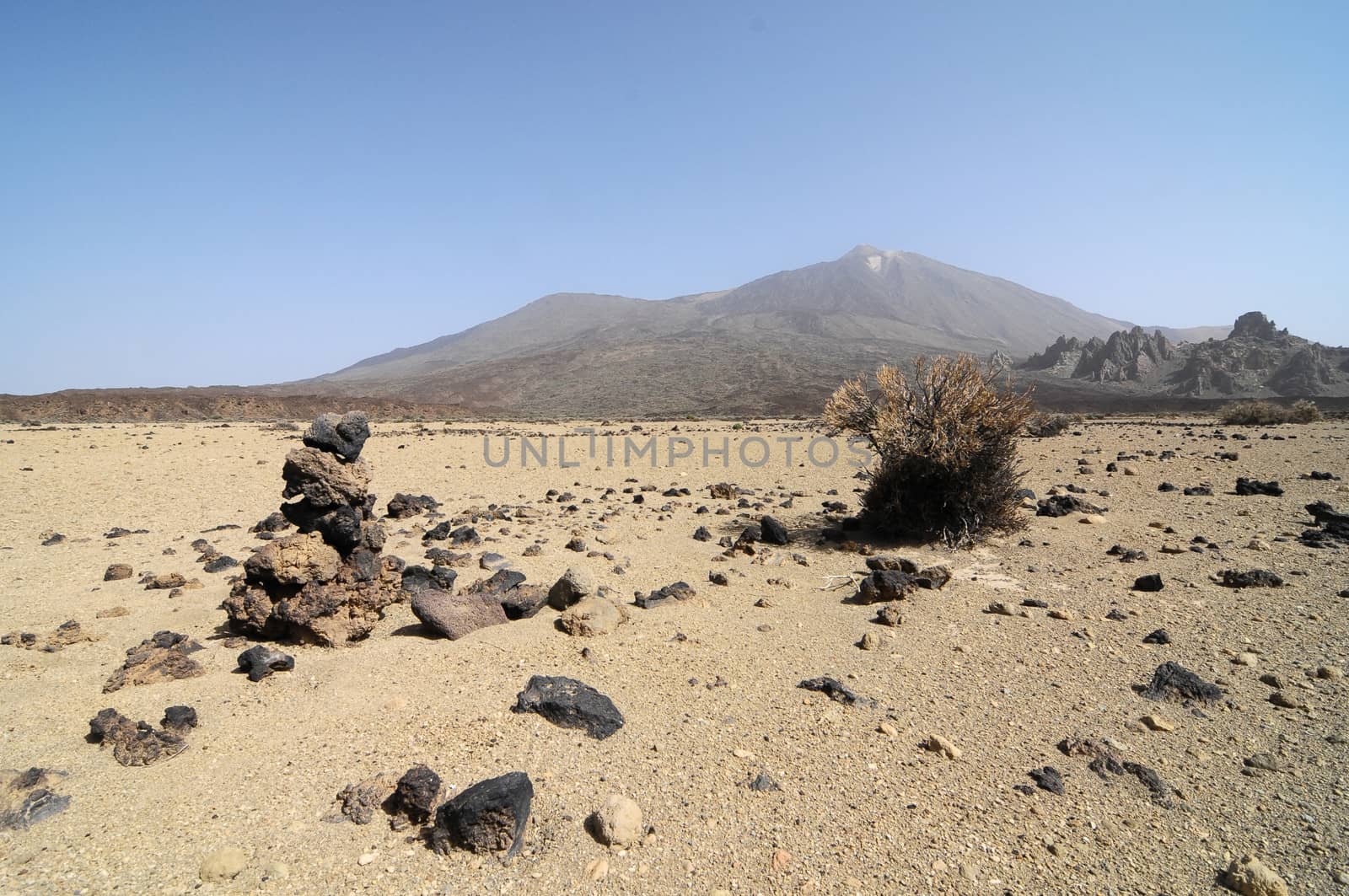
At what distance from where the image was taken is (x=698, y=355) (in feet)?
293

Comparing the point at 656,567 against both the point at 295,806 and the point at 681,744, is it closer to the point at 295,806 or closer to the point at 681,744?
the point at 681,744

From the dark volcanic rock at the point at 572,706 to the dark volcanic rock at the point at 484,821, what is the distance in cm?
87

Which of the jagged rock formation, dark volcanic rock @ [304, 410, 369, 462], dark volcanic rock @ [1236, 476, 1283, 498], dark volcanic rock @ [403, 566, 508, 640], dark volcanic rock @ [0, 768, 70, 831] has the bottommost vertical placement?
dark volcanic rock @ [0, 768, 70, 831]

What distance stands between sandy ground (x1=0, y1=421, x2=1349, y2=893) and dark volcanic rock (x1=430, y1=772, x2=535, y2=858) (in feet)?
0.27

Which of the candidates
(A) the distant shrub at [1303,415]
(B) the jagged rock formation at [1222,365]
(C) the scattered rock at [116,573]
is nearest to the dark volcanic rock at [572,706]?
(C) the scattered rock at [116,573]

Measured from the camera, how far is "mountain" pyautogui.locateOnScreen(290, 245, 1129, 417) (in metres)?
69.1

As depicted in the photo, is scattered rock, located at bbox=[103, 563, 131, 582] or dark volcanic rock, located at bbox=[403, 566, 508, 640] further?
scattered rock, located at bbox=[103, 563, 131, 582]

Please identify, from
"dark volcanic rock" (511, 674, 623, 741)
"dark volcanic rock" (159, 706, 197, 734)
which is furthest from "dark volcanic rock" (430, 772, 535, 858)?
"dark volcanic rock" (159, 706, 197, 734)

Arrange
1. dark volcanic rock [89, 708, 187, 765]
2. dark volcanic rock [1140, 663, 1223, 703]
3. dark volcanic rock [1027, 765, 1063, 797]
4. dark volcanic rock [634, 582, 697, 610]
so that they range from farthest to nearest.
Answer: dark volcanic rock [634, 582, 697, 610] < dark volcanic rock [1140, 663, 1223, 703] < dark volcanic rock [89, 708, 187, 765] < dark volcanic rock [1027, 765, 1063, 797]

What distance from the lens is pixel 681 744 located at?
3.71 m

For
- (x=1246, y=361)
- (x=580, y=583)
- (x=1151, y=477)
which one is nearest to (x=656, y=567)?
(x=580, y=583)

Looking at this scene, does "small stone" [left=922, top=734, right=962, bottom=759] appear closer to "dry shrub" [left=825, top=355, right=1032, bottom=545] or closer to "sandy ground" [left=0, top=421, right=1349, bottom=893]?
"sandy ground" [left=0, top=421, right=1349, bottom=893]

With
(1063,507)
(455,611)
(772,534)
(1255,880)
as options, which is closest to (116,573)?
(455,611)

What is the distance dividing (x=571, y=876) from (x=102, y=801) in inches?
88.9
